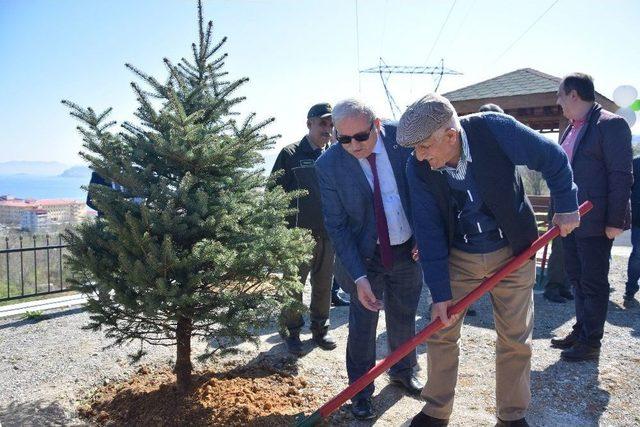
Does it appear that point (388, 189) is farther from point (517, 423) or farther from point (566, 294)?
point (566, 294)

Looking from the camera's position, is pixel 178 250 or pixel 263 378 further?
pixel 263 378

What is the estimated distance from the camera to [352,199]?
3.06m

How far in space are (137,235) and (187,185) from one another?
0.39 m

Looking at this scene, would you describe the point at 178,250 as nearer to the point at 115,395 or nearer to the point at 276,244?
the point at 276,244

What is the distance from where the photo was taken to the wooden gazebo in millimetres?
8242

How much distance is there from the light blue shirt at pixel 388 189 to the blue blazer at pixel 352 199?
0.08 ft

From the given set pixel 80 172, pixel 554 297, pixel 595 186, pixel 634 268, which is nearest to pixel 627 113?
pixel 634 268

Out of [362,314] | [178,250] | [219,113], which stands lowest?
[362,314]

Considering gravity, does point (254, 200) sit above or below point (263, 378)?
above

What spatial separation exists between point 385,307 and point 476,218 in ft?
3.53

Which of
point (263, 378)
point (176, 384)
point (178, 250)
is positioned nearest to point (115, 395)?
point (176, 384)

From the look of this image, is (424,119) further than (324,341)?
No

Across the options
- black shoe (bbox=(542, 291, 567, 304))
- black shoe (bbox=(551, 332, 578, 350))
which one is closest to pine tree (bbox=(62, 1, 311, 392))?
black shoe (bbox=(551, 332, 578, 350))

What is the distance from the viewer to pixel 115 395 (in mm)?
3410
